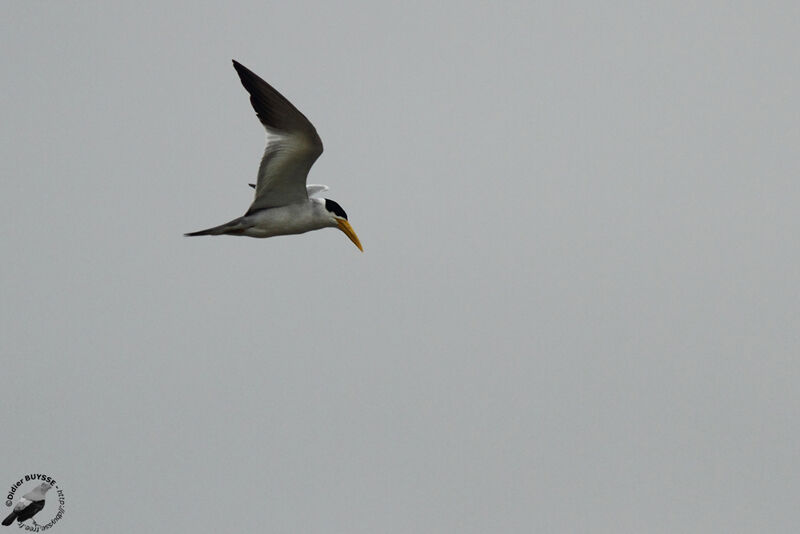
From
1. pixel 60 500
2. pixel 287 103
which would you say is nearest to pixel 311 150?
pixel 287 103

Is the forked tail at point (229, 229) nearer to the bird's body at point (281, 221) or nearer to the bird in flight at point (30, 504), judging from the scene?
the bird's body at point (281, 221)

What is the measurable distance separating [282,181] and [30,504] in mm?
8908

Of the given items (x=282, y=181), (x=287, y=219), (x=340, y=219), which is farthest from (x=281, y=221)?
(x=340, y=219)

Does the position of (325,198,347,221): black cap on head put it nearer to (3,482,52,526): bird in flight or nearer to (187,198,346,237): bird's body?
(187,198,346,237): bird's body

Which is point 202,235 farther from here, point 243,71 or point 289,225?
point 243,71

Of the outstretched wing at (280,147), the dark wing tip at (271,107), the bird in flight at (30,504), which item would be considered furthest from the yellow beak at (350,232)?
the bird in flight at (30,504)

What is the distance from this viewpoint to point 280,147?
77.9 ft

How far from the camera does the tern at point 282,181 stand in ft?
75.7

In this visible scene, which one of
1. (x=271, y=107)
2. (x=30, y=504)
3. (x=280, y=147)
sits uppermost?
(x=271, y=107)

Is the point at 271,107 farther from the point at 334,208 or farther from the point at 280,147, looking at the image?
the point at 334,208

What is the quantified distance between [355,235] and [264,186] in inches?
98.7

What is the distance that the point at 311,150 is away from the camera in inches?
936

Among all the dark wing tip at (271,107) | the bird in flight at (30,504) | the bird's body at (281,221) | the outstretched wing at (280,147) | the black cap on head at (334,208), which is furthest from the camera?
the bird in flight at (30,504)

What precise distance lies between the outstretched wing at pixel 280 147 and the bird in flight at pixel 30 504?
7.55 m
